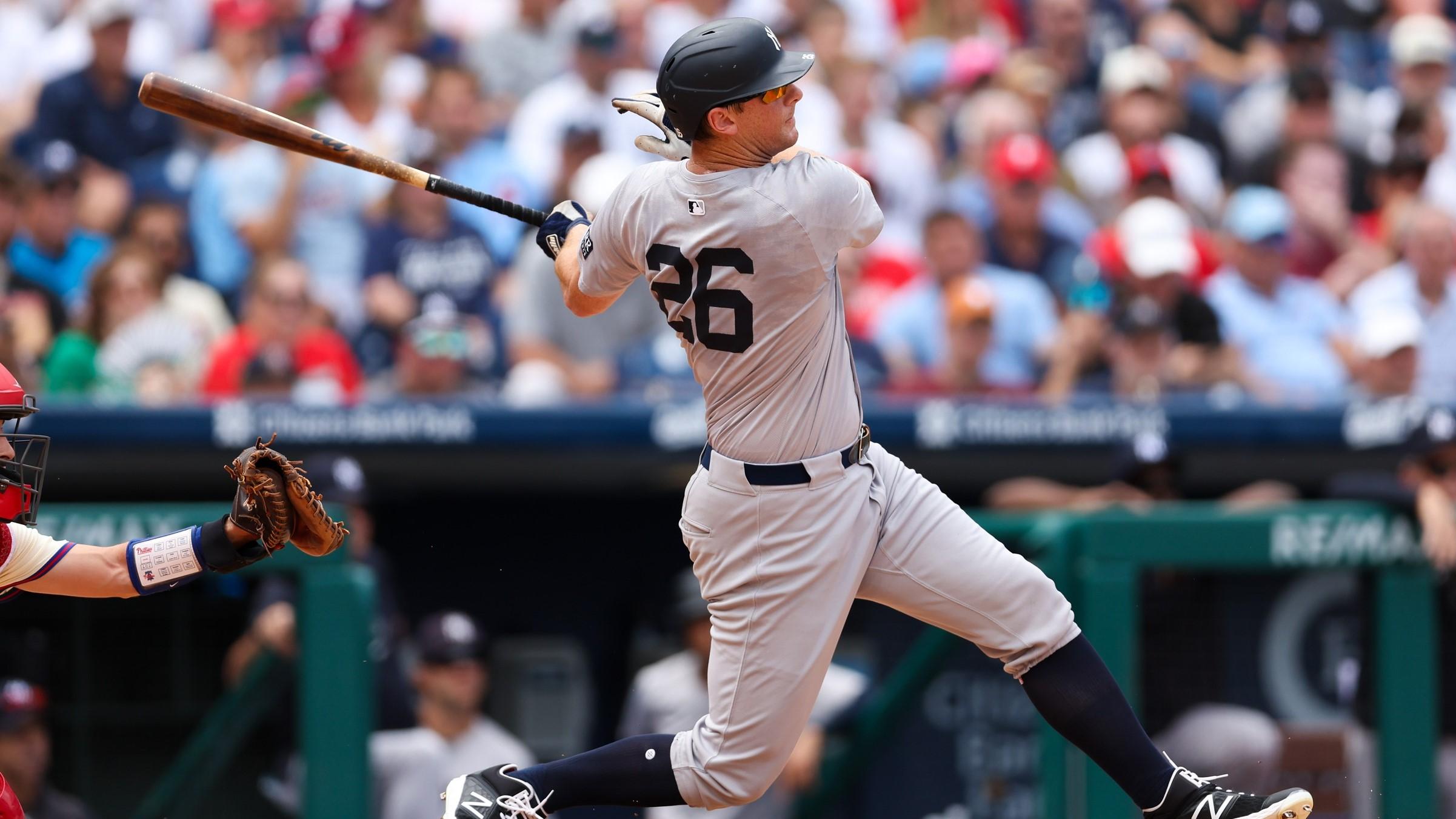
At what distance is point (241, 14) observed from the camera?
8.55 meters

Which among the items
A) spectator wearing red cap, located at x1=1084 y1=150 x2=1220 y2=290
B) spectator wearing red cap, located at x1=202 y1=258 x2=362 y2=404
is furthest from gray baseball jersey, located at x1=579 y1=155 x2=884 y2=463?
spectator wearing red cap, located at x1=1084 y1=150 x2=1220 y2=290

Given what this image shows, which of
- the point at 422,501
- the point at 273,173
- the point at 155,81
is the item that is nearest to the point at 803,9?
the point at 273,173

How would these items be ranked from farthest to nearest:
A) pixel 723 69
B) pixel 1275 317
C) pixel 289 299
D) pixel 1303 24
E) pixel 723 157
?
pixel 1303 24
pixel 1275 317
pixel 289 299
pixel 723 157
pixel 723 69

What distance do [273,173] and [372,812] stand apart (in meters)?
3.36

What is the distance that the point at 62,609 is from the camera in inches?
216

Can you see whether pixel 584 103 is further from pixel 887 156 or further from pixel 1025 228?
pixel 1025 228

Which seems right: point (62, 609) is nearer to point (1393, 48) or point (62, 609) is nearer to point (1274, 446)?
point (1274, 446)

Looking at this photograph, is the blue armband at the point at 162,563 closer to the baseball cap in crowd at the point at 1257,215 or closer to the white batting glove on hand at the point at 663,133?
the white batting glove on hand at the point at 663,133

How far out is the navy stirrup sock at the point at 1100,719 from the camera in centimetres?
366

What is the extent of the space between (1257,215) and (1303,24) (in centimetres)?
Answer: 165

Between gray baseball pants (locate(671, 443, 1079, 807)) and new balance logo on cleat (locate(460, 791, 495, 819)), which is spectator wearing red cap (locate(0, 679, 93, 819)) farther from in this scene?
gray baseball pants (locate(671, 443, 1079, 807))

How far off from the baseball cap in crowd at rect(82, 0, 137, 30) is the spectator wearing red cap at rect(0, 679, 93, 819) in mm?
3652

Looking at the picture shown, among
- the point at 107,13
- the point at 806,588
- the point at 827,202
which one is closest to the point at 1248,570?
the point at 806,588

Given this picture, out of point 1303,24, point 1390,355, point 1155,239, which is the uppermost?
point 1303,24
